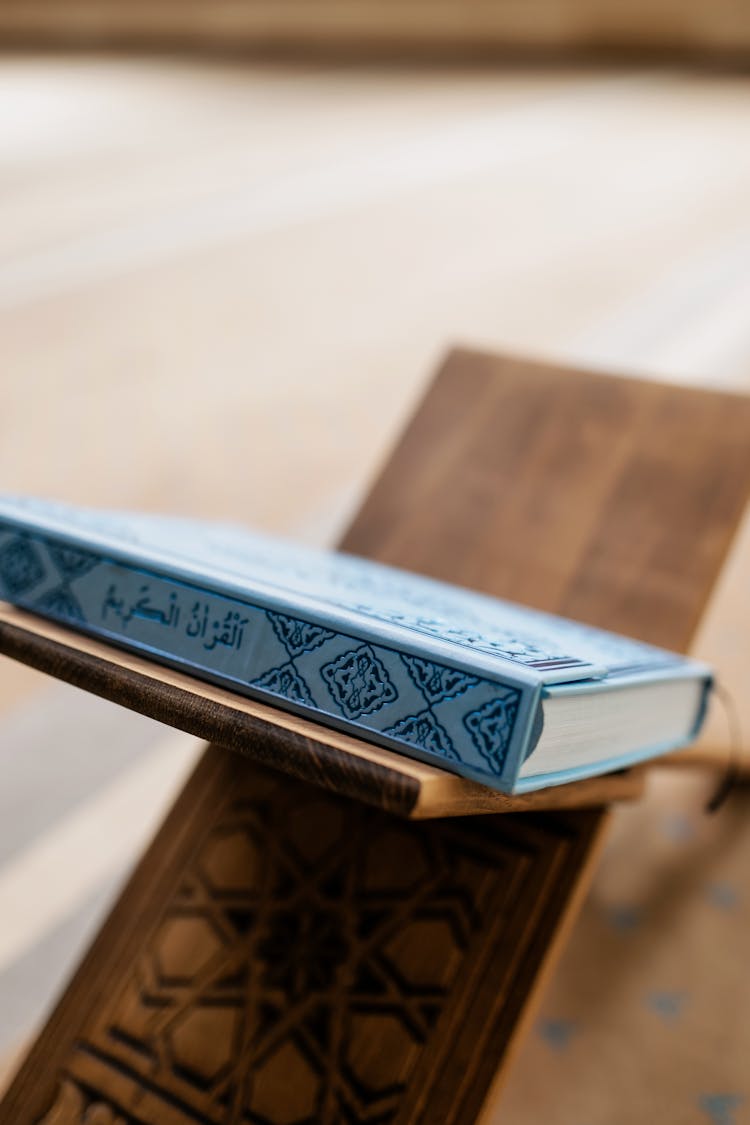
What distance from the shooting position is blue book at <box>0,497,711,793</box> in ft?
1.81

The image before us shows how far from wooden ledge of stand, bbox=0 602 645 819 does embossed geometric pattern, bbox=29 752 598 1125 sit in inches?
8.4

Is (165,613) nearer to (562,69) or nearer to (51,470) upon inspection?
(51,470)

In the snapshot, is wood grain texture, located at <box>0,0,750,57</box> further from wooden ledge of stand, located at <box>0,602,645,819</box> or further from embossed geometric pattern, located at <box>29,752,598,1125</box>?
wooden ledge of stand, located at <box>0,602,645,819</box>

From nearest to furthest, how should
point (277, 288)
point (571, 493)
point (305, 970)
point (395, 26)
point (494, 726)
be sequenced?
point (494, 726), point (305, 970), point (571, 493), point (277, 288), point (395, 26)

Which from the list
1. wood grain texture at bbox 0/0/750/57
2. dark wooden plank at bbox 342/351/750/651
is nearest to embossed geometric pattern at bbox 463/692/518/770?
dark wooden plank at bbox 342/351/750/651

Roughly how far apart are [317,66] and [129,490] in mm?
3650

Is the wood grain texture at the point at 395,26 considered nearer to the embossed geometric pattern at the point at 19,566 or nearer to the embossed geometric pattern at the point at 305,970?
the embossed geometric pattern at the point at 305,970

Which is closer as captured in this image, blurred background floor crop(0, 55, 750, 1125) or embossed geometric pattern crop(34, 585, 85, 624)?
embossed geometric pattern crop(34, 585, 85, 624)

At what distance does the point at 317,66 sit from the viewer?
5016 mm

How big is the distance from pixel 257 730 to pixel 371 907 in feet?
1.26

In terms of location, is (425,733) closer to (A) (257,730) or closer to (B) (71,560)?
(A) (257,730)

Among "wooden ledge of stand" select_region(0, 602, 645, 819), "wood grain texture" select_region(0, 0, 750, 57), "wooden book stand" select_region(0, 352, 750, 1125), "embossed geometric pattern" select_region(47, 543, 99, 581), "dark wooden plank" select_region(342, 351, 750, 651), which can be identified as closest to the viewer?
"wooden ledge of stand" select_region(0, 602, 645, 819)

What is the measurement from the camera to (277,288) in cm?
284

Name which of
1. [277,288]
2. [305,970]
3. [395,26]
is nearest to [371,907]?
[305,970]
